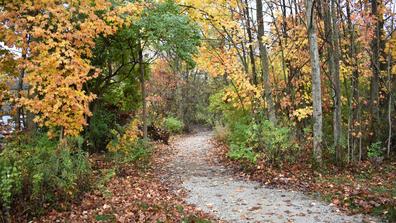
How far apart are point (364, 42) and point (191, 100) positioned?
22087mm

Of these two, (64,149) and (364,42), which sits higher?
(364,42)

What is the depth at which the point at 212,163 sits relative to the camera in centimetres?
1299

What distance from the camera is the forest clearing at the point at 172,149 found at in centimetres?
673

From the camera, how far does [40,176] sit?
6375mm

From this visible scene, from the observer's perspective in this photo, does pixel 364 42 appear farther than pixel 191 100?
No

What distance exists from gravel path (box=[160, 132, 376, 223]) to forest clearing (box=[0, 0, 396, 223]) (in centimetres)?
4

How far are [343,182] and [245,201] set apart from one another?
2696mm

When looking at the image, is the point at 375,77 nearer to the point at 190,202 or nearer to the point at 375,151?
the point at 375,151

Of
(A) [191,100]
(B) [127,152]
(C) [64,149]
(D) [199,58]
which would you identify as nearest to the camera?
(C) [64,149]

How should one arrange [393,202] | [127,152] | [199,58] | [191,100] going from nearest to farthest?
[393,202] < [127,152] < [199,58] < [191,100]

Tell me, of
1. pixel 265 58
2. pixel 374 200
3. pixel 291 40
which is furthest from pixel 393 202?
pixel 291 40

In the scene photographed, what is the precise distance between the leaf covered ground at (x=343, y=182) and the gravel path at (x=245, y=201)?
33cm

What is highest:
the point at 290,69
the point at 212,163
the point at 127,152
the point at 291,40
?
the point at 291,40

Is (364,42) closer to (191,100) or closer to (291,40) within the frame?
(291,40)
